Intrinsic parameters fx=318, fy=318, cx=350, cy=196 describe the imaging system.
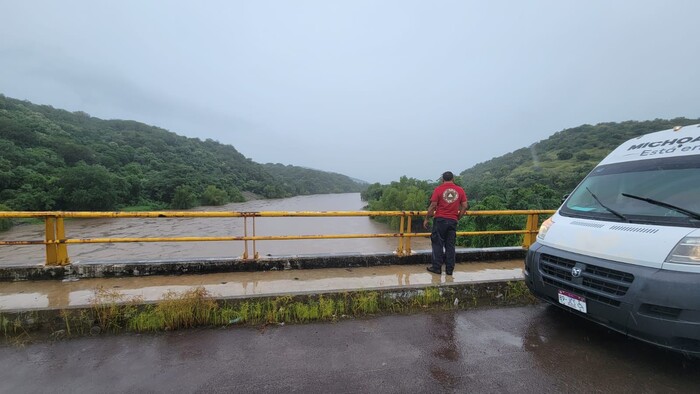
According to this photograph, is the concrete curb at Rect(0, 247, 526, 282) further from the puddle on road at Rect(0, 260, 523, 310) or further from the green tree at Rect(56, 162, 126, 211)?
the green tree at Rect(56, 162, 126, 211)

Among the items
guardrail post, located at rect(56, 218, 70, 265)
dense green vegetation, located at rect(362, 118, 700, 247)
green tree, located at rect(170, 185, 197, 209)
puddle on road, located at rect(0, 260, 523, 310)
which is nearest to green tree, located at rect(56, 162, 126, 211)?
green tree, located at rect(170, 185, 197, 209)

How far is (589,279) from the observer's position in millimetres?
2803

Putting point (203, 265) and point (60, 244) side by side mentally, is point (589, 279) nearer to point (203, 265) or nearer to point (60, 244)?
point (203, 265)

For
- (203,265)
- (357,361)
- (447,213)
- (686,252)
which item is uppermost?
(447,213)

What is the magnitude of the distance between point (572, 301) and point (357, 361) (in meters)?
2.03

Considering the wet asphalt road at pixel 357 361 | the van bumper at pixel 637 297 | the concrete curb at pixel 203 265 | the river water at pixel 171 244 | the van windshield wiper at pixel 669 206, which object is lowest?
the river water at pixel 171 244

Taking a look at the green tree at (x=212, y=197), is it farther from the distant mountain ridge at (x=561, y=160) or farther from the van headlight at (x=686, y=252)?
the van headlight at (x=686, y=252)

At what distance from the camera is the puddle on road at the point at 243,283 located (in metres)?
3.82

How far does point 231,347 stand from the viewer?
2938mm

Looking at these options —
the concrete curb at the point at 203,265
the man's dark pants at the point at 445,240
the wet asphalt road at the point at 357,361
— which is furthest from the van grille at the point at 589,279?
the concrete curb at the point at 203,265

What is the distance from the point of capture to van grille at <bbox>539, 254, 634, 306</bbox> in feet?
8.47

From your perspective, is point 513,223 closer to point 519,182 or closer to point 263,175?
point 519,182

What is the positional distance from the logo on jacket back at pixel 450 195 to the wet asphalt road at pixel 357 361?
1844mm

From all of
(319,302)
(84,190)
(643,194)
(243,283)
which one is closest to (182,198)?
(84,190)
